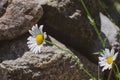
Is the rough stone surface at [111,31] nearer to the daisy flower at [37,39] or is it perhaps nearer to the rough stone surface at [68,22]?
the rough stone surface at [68,22]

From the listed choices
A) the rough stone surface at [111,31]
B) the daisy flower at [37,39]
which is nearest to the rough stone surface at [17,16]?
the daisy flower at [37,39]

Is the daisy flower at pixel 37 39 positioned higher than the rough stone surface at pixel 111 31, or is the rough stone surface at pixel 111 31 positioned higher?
the daisy flower at pixel 37 39

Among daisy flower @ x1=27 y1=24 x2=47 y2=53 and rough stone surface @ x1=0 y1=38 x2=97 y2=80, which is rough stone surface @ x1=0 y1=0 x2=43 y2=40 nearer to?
rough stone surface @ x1=0 y1=38 x2=97 y2=80

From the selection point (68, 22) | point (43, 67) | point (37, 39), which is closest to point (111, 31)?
point (68, 22)

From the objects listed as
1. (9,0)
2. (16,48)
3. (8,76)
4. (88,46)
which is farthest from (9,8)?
(88,46)

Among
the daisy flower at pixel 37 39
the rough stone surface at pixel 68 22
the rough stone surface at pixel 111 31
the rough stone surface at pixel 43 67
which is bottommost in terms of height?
the rough stone surface at pixel 111 31

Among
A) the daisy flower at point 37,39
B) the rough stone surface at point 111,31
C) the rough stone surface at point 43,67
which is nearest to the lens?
the daisy flower at point 37,39
